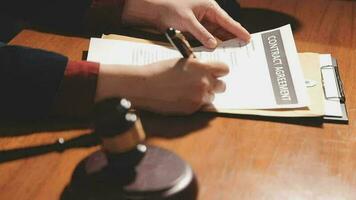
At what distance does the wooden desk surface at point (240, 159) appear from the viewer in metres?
0.66

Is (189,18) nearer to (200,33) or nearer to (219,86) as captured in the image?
(200,33)

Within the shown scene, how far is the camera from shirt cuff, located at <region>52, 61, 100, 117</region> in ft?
2.67

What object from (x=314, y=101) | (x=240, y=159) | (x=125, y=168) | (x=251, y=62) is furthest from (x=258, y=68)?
(x=125, y=168)

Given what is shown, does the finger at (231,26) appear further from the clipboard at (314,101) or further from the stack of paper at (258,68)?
the clipboard at (314,101)

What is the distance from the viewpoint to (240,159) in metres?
0.72

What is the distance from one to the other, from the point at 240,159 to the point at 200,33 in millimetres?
348

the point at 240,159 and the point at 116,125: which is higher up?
the point at 116,125

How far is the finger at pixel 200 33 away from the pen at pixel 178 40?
→ 169 mm

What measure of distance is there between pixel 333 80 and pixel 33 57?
0.52 metres

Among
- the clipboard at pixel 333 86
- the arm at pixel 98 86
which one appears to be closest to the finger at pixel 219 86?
the arm at pixel 98 86

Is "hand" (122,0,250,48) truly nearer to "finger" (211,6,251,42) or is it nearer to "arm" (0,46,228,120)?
"finger" (211,6,251,42)

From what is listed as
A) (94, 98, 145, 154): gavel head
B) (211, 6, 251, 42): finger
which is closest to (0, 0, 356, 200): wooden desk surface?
(94, 98, 145, 154): gavel head

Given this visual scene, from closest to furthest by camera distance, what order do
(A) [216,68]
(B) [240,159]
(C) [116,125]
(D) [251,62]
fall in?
(C) [116,125]
(B) [240,159]
(A) [216,68]
(D) [251,62]

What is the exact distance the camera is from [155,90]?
81 centimetres
